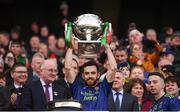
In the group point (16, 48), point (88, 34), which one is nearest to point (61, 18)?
point (16, 48)

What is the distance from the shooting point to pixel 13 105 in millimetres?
11711

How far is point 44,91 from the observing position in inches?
464

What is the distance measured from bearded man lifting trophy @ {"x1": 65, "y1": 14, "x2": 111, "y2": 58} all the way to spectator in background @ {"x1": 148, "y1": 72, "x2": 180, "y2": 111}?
1.07 metres

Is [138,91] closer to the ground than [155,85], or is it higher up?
closer to the ground

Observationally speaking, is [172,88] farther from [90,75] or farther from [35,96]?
[35,96]

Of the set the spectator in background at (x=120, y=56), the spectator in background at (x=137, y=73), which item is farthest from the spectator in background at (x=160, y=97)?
the spectator in background at (x=120, y=56)

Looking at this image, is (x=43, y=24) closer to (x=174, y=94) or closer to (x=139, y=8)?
(x=139, y=8)

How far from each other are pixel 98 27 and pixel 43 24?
12.1 meters

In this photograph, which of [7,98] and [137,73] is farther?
[137,73]

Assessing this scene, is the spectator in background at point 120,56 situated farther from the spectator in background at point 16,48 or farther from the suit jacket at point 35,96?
the suit jacket at point 35,96

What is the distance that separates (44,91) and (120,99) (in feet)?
3.89

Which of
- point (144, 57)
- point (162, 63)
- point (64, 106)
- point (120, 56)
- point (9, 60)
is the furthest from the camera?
point (144, 57)

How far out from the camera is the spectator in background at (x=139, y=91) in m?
12.5

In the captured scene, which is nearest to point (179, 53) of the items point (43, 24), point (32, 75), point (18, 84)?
point (32, 75)
